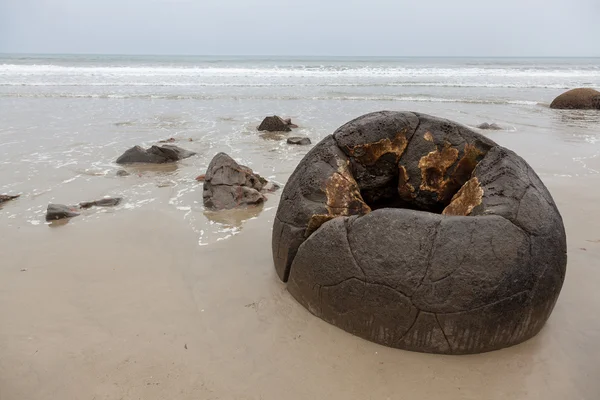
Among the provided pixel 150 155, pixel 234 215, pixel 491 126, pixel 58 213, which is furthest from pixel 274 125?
pixel 58 213

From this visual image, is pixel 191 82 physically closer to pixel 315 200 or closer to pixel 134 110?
pixel 134 110

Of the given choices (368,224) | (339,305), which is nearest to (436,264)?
(368,224)

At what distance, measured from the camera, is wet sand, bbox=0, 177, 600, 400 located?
2.50m

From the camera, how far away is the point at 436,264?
263cm

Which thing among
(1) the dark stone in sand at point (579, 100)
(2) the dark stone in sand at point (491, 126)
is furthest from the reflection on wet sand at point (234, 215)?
(1) the dark stone in sand at point (579, 100)

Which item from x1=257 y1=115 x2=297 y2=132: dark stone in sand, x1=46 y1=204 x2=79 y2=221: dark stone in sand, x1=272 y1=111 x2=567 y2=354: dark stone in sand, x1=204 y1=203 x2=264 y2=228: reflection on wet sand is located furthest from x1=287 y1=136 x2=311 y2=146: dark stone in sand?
x1=272 y1=111 x2=567 y2=354: dark stone in sand

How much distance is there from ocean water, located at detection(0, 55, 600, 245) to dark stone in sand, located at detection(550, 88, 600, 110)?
72 centimetres

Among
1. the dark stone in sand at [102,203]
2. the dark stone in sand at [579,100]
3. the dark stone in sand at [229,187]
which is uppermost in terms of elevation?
the dark stone in sand at [579,100]

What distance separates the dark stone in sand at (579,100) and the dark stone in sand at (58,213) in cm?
1523

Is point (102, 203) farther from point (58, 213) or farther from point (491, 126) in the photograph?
point (491, 126)

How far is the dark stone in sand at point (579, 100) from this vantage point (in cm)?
1450

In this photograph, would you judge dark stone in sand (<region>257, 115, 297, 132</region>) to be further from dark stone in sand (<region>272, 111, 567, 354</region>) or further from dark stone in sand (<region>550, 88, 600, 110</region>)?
dark stone in sand (<region>550, 88, 600, 110</region>)

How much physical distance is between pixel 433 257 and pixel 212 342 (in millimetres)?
1532

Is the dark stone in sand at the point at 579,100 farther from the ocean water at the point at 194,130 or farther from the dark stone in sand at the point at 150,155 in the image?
the dark stone in sand at the point at 150,155
